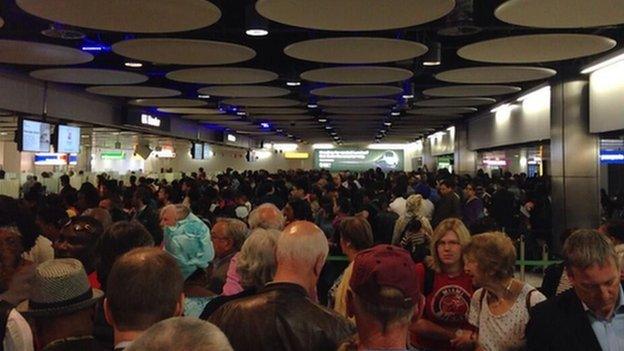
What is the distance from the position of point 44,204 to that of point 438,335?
5312 mm

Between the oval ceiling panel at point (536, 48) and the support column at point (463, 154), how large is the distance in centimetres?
1363

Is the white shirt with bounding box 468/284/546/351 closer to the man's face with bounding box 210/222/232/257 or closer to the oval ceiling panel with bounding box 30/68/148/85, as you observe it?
the man's face with bounding box 210/222/232/257

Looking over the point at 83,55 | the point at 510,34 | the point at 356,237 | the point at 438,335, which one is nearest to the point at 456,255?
the point at 438,335

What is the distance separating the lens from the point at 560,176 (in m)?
11.8

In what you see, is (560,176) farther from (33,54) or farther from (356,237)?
(33,54)

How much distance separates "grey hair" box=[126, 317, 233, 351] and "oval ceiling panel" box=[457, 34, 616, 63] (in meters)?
6.91

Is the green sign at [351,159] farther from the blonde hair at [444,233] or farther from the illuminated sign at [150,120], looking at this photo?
the blonde hair at [444,233]

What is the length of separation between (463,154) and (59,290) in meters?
21.4

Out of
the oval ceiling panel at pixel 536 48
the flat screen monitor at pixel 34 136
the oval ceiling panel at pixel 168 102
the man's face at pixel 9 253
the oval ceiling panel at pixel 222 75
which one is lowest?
the man's face at pixel 9 253

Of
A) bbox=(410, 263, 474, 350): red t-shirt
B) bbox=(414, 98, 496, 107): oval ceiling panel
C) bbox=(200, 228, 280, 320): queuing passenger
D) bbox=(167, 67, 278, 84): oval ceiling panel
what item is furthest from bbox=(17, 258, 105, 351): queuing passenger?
bbox=(414, 98, 496, 107): oval ceiling panel

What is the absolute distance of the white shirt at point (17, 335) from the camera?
2455mm

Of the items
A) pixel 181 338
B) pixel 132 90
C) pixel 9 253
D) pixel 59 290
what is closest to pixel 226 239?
pixel 9 253

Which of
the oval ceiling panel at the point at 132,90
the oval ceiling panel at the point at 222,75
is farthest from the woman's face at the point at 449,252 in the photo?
the oval ceiling panel at the point at 132,90

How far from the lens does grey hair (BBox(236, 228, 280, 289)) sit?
3.26 meters
